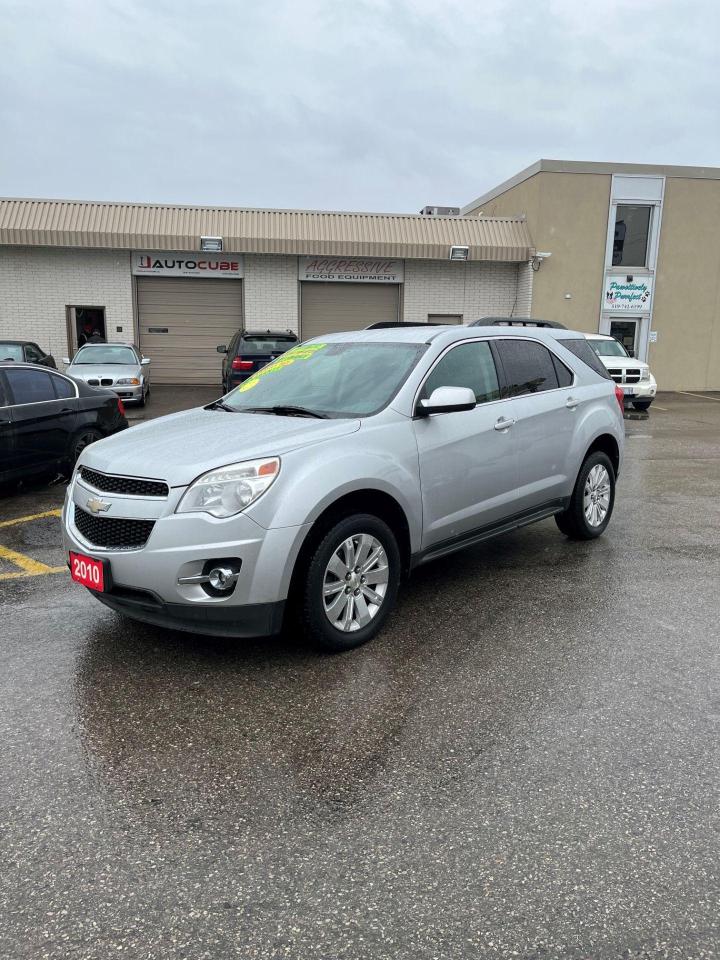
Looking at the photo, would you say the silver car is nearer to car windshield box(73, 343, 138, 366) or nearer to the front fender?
car windshield box(73, 343, 138, 366)

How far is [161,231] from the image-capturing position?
71.0ft

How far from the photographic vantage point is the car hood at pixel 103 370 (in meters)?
16.2

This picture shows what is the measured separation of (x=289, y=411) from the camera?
4.59m

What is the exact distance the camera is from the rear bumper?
363 centimetres

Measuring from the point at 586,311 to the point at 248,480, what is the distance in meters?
21.7

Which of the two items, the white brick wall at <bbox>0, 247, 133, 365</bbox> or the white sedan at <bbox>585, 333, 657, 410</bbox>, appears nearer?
the white sedan at <bbox>585, 333, 657, 410</bbox>

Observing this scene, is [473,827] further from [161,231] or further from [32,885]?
[161,231]

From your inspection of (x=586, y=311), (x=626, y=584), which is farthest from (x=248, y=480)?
(x=586, y=311)

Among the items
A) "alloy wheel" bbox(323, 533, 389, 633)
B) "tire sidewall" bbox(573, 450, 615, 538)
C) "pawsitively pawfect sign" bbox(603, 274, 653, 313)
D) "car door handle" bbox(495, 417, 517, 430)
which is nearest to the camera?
"alloy wheel" bbox(323, 533, 389, 633)

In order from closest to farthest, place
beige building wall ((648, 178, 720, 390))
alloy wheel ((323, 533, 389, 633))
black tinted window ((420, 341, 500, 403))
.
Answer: alloy wheel ((323, 533, 389, 633)) < black tinted window ((420, 341, 500, 403)) < beige building wall ((648, 178, 720, 390))

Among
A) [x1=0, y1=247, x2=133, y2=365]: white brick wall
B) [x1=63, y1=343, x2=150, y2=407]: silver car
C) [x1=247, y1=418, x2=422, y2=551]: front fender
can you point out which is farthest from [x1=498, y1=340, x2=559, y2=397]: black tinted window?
[x1=0, y1=247, x2=133, y2=365]: white brick wall

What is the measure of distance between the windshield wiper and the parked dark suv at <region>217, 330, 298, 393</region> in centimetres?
1037

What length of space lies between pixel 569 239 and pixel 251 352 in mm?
12038

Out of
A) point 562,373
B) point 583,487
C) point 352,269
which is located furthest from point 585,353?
point 352,269
